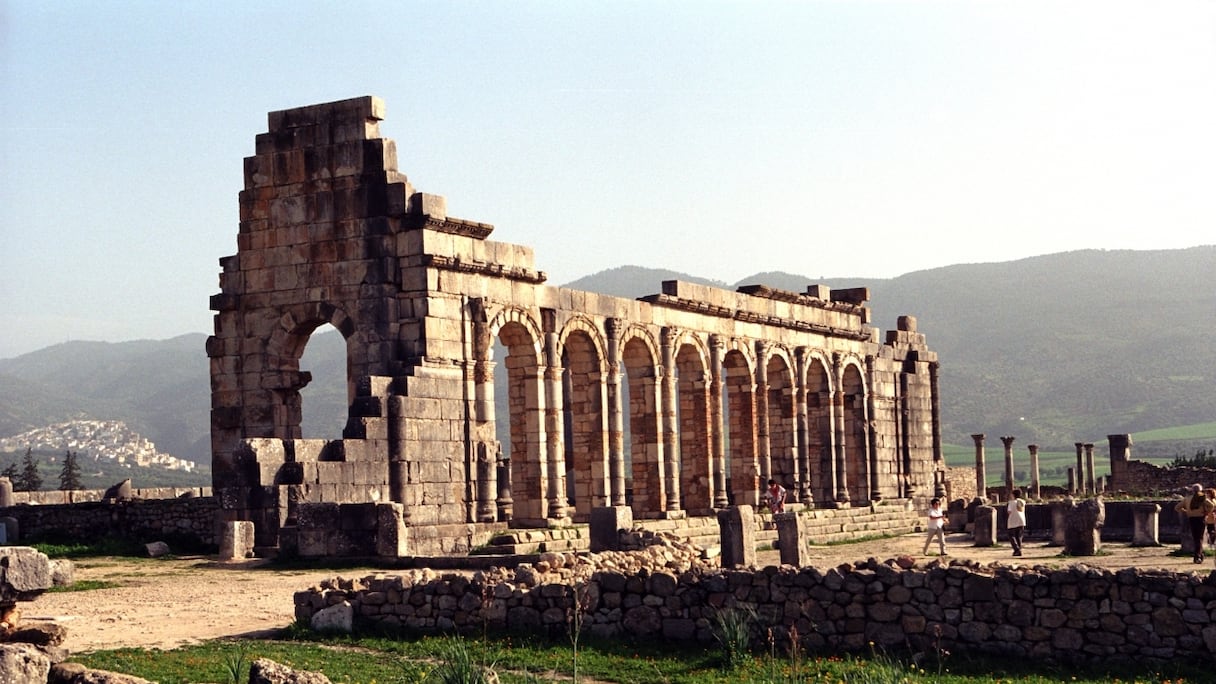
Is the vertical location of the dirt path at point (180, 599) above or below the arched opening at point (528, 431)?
below

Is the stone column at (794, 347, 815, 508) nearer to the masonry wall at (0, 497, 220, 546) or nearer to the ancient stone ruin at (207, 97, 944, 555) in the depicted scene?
the ancient stone ruin at (207, 97, 944, 555)

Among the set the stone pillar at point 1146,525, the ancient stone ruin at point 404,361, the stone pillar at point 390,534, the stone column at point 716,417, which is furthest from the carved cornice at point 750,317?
the stone pillar at point 390,534

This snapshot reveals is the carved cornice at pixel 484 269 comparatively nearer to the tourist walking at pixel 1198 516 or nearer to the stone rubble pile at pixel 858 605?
the stone rubble pile at pixel 858 605

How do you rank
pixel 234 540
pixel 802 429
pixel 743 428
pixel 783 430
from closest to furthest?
1. pixel 234 540
2. pixel 743 428
3. pixel 783 430
4. pixel 802 429

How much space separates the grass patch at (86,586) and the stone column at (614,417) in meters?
13.8

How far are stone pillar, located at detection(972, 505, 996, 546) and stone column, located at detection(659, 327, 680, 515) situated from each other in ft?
21.2

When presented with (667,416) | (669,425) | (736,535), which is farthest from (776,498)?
(736,535)

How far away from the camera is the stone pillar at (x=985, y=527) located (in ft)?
118

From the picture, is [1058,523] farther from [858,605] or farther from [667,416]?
[858,605]

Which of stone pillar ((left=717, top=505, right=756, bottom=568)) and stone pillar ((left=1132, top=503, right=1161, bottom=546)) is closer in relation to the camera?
stone pillar ((left=717, top=505, right=756, bottom=568))

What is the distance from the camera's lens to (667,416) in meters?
38.5

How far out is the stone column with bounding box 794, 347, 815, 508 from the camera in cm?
4497

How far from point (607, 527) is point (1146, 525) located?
1277 centimetres

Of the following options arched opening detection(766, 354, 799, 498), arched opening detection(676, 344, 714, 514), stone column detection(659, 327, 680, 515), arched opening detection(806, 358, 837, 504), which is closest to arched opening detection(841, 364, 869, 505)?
arched opening detection(806, 358, 837, 504)
